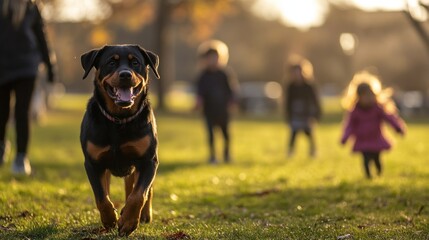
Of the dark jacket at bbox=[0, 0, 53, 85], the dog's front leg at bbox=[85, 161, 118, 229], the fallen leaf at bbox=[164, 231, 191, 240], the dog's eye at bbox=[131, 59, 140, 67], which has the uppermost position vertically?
the dark jacket at bbox=[0, 0, 53, 85]

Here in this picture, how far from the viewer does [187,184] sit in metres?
9.83

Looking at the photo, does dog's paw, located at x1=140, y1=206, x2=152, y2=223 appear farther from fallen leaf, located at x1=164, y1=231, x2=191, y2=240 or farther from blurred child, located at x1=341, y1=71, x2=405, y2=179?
blurred child, located at x1=341, y1=71, x2=405, y2=179

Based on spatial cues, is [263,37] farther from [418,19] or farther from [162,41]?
[418,19]

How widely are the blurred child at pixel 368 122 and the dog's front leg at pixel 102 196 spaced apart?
521 cm

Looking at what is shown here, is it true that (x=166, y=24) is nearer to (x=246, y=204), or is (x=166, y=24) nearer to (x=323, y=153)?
(x=323, y=153)

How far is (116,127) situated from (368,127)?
5456mm

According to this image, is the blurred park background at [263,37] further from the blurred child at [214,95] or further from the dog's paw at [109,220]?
the dog's paw at [109,220]

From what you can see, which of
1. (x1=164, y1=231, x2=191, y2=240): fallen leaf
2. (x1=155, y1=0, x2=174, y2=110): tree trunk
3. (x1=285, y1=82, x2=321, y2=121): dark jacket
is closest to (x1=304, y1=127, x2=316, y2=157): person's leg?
(x1=285, y1=82, x2=321, y2=121): dark jacket

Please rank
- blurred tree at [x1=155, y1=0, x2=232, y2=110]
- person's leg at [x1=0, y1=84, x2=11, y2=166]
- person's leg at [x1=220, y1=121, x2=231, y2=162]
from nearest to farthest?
person's leg at [x1=0, y1=84, x2=11, y2=166]
person's leg at [x1=220, y1=121, x2=231, y2=162]
blurred tree at [x1=155, y1=0, x2=232, y2=110]

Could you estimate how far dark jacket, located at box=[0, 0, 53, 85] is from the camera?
9.02m

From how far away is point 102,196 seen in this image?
5715 mm

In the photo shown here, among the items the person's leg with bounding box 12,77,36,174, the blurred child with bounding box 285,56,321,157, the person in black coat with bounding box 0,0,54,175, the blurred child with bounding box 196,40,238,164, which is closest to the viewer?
the person in black coat with bounding box 0,0,54,175

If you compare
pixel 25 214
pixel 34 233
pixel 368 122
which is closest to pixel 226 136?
pixel 368 122

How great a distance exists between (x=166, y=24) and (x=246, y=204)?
30.7 m
